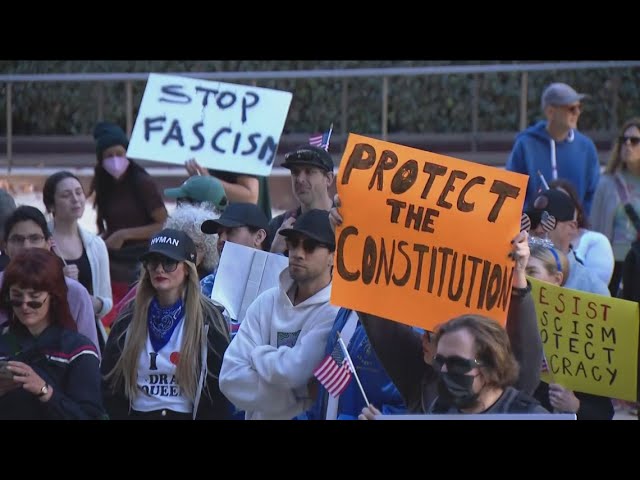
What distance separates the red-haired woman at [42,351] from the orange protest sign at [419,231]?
1.22 meters

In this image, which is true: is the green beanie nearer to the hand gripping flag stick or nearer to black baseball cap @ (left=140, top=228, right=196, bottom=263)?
black baseball cap @ (left=140, top=228, right=196, bottom=263)

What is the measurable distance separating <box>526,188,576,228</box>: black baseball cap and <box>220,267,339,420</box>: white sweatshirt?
189 centimetres

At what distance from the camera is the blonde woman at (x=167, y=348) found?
19.8ft

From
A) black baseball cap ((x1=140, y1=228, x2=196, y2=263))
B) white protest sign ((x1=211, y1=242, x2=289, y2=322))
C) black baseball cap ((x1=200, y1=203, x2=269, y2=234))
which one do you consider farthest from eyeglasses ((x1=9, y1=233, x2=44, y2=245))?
black baseball cap ((x1=140, y1=228, x2=196, y2=263))

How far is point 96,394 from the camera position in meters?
6.05

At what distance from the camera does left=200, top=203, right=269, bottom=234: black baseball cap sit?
23.0 feet

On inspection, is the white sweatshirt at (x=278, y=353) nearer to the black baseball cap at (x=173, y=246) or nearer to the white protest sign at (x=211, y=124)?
the black baseball cap at (x=173, y=246)

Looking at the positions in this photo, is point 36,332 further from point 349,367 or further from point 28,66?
point 28,66

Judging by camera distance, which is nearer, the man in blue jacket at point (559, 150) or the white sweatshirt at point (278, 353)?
the white sweatshirt at point (278, 353)

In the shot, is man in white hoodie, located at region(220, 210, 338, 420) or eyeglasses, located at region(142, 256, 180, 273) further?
eyeglasses, located at region(142, 256, 180, 273)

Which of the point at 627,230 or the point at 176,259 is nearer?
the point at 176,259

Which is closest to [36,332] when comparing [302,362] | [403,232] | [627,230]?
[302,362]

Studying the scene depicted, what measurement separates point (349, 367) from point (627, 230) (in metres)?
4.00

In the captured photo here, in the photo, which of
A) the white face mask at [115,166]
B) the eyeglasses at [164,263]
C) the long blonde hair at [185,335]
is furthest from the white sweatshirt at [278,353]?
the white face mask at [115,166]
